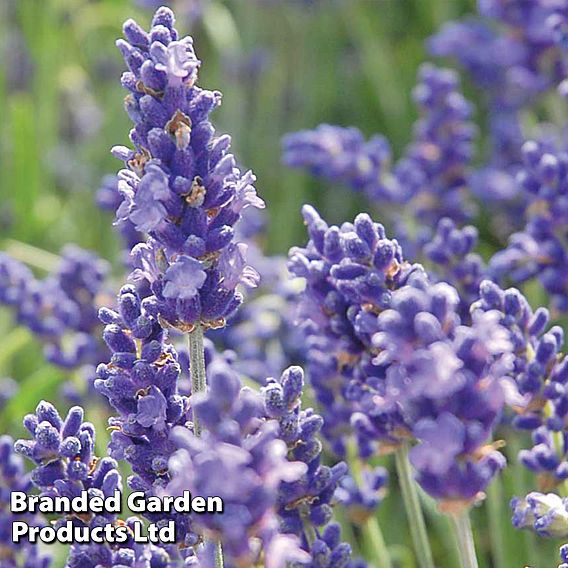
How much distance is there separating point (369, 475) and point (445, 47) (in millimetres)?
1744

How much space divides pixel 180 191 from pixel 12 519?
0.58 metres

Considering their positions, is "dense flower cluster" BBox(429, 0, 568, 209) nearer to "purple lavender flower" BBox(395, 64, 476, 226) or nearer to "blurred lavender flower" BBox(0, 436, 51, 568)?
"purple lavender flower" BBox(395, 64, 476, 226)

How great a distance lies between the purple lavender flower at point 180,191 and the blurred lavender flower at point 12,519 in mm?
431

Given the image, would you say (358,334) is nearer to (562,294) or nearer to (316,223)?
(316,223)

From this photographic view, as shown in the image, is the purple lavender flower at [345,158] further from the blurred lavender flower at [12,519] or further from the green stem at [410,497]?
the blurred lavender flower at [12,519]

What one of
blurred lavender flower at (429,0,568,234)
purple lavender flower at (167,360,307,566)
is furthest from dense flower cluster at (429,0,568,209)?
purple lavender flower at (167,360,307,566)

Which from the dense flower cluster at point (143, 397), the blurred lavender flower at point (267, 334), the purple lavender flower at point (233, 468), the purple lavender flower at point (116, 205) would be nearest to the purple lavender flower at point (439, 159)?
the blurred lavender flower at point (267, 334)

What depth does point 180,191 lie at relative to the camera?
1373 millimetres

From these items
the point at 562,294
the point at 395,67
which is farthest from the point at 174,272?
the point at 395,67

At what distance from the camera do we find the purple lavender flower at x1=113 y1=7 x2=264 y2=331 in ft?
4.44

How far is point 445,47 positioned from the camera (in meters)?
3.36

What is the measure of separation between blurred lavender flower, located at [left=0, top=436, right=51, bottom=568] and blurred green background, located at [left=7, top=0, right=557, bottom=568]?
1.65 metres

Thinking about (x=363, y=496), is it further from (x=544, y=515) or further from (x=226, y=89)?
(x=226, y=89)

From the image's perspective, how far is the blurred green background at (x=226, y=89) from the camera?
369cm
